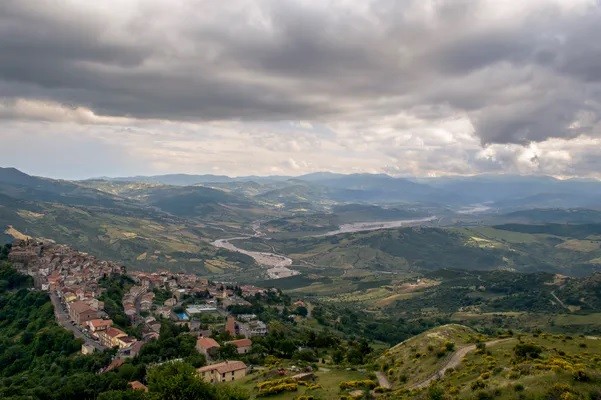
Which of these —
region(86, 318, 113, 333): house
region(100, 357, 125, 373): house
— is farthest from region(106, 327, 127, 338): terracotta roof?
region(100, 357, 125, 373): house

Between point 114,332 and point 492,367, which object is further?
point 114,332

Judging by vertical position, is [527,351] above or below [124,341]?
above

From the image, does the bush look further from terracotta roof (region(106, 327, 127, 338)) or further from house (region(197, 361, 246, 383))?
terracotta roof (region(106, 327, 127, 338))

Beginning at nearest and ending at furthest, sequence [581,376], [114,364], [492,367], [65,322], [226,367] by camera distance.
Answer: [581,376]
[492,367]
[226,367]
[114,364]
[65,322]

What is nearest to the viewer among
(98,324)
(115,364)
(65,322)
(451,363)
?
(451,363)

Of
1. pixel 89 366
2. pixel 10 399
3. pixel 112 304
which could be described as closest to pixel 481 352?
pixel 10 399

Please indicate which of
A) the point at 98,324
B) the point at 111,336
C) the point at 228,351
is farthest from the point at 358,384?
the point at 98,324

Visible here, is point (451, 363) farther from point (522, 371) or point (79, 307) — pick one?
point (79, 307)
